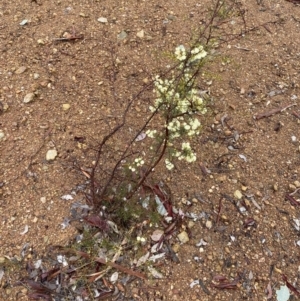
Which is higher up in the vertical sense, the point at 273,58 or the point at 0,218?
the point at 273,58

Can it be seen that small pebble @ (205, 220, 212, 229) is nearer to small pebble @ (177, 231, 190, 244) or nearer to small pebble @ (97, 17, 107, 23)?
small pebble @ (177, 231, 190, 244)

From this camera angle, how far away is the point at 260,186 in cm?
272

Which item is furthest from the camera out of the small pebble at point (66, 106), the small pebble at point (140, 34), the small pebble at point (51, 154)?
the small pebble at point (140, 34)

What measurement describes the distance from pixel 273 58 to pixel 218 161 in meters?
1.10

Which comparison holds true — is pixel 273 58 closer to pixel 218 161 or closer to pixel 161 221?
pixel 218 161

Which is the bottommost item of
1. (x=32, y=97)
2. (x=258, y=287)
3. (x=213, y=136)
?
(x=258, y=287)

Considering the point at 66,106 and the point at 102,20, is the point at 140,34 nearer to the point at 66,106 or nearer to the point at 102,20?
the point at 102,20

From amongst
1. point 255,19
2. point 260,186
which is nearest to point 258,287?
point 260,186

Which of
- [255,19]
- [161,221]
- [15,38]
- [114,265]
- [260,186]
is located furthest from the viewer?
[255,19]

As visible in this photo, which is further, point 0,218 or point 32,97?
point 32,97

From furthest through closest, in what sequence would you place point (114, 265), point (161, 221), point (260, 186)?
point (260, 186) → point (161, 221) → point (114, 265)

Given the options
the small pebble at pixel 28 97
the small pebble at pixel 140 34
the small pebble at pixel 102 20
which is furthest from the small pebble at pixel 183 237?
the small pebble at pixel 102 20

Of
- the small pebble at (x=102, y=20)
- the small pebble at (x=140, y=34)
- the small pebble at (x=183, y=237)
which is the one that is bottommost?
the small pebble at (x=183, y=237)

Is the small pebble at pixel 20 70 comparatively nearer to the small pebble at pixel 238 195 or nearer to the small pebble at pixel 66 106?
the small pebble at pixel 66 106
